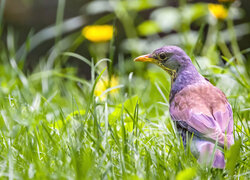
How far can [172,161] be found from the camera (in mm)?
2178

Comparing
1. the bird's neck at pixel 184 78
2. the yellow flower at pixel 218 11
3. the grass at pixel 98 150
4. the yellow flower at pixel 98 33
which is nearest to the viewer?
the grass at pixel 98 150

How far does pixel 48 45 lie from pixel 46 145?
378 centimetres

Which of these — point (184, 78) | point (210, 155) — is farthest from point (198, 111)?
point (184, 78)

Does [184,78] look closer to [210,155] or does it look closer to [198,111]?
[198,111]

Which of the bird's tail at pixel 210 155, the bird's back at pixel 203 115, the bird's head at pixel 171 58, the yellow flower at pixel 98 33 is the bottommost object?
the bird's tail at pixel 210 155

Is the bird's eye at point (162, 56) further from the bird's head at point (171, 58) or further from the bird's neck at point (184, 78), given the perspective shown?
the bird's neck at point (184, 78)

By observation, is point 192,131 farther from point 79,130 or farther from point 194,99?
point 79,130

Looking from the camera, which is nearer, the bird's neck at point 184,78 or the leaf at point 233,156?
the leaf at point 233,156

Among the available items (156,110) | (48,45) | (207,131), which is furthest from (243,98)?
(48,45)

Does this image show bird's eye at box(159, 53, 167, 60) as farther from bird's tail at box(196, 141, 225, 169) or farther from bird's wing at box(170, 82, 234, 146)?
bird's tail at box(196, 141, 225, 169)

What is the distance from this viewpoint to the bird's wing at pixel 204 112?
2230 millimetres

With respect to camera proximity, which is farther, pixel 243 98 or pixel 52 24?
pixel 52 24

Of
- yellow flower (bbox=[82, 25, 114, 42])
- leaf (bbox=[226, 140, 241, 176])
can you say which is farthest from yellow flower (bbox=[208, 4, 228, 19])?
leaf (bbox=[226, 140, 241, 176])

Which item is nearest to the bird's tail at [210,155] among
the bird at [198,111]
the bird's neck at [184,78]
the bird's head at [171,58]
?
the bird at [198,111]
